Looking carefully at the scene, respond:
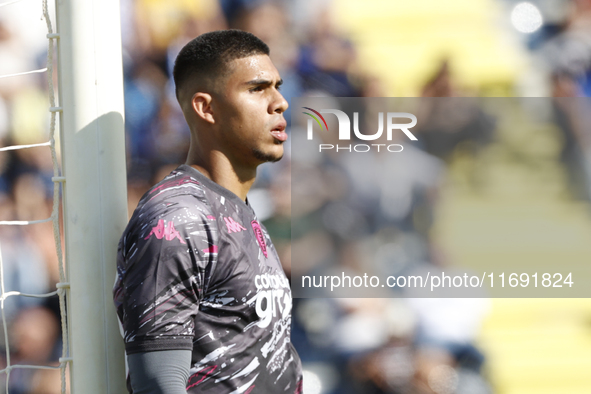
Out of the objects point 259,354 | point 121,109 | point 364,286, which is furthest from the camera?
point 364,286

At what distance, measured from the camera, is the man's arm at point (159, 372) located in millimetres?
930

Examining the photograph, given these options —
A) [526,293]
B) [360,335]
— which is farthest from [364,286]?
[526,293]

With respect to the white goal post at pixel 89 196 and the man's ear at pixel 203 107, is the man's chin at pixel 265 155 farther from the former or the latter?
the white goal post at pixel 89 196

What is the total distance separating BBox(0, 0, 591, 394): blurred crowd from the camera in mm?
2520

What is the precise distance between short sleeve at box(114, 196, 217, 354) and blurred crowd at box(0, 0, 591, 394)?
152 centimetres

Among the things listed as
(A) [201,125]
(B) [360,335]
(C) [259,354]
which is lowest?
(B) [360,335]

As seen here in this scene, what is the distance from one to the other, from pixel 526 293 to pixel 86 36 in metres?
2.31

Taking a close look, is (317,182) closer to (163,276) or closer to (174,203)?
(174,203)

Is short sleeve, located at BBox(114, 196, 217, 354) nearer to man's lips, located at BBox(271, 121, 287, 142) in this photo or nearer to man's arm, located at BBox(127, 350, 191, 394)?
man's arm, located at BBox(127, 350, 191, 394)

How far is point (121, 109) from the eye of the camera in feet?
4.05

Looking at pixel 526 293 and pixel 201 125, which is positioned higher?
pixel 201 125

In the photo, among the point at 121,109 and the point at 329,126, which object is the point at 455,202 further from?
the point at 121,109

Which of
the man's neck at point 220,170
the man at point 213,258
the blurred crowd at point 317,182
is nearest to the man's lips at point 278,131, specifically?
the man at point 213,258

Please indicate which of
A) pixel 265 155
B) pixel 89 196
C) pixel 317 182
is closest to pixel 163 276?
pixel 89 196
